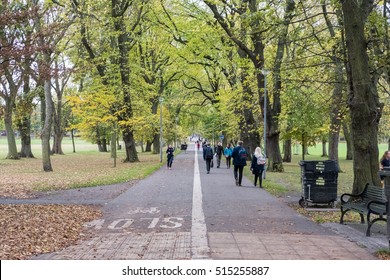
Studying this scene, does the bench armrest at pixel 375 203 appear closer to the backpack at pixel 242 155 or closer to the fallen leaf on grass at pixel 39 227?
the fallen leaf on grass at pixel 39 227

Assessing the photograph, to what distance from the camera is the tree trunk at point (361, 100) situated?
36.0ft

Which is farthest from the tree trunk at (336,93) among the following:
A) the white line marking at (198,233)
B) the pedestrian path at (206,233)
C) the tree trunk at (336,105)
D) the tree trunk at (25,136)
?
the tree trunk at (25,136)

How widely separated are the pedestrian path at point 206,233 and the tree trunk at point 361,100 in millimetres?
2245

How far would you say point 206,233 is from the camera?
26.6 feet

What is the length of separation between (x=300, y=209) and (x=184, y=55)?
27.4 metres

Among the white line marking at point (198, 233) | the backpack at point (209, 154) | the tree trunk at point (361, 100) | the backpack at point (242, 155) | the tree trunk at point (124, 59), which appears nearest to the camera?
the white line marking at point (198, 233)

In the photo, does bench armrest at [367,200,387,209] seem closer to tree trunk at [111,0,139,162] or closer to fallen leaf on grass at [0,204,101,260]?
fallen leaf on grass at [0,204,101,260]

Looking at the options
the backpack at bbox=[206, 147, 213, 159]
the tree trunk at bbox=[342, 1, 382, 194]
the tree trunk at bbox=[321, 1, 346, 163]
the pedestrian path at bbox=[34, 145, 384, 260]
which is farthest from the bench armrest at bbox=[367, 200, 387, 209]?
the backpack at bbox=[206, 147, 213, 159]

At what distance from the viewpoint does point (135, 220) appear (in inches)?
388

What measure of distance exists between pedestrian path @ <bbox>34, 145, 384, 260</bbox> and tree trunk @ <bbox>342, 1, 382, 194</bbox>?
225 cm

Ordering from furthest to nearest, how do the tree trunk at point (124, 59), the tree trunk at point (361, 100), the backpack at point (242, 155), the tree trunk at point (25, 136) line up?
the tree trunk at point (25, 136), the tree trunk at point (124, 59), the backpack at point (242, 155), the tree trunk at point (361, 100)

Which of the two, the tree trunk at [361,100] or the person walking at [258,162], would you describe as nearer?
the tree trunk at [361,100]

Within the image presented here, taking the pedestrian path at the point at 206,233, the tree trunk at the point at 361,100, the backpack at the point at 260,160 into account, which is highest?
the tree trunk at the point at 361,100

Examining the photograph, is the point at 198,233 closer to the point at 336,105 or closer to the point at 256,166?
the point at 256,166
